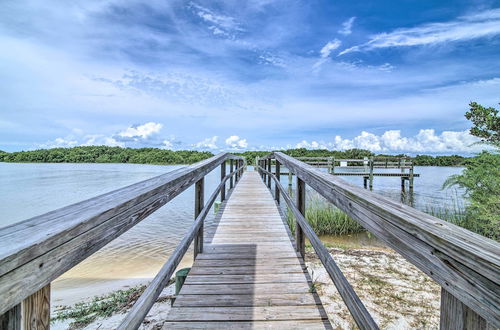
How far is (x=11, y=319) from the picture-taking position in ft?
1.92

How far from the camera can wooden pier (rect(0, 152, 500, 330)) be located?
587 mm

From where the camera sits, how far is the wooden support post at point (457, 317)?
618mm

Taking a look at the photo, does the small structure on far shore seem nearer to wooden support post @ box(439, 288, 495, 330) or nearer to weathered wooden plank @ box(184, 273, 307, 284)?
weathered wooden plank @ box(184, 273, 307, 284)

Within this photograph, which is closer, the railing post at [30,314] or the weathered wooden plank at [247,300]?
the railing post at [30,314]

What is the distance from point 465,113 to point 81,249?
→ 781 centimetres

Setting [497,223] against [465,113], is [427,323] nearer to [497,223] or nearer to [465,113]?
[497,223]

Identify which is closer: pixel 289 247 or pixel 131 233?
pixel 289 247

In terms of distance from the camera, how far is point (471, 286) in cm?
59

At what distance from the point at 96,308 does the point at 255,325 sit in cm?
283

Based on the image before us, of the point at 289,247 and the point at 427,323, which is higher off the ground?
the point at 289,247

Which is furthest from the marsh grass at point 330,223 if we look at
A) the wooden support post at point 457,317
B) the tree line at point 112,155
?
the tree line at point 112,155

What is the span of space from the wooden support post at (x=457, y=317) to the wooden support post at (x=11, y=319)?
985 mm

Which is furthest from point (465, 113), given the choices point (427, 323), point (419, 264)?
point (419, 264)

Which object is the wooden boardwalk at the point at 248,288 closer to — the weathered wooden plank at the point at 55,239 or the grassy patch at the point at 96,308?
the weathered wooden plank at the point at 55,239
